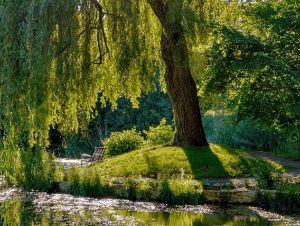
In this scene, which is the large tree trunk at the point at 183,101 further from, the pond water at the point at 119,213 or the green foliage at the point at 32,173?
the pond water at the point at 119,213

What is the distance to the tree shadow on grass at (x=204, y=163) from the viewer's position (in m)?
15.6

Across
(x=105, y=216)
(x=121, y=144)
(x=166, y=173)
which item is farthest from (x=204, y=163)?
(x=121, y=144)

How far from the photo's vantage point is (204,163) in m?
16.2

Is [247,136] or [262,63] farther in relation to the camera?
[247,136]

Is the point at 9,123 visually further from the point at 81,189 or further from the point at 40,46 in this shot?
the point at 81,189

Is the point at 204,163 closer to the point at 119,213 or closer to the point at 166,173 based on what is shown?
the point at 166,173

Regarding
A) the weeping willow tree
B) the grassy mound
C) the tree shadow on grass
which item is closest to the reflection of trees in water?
the grassy mound

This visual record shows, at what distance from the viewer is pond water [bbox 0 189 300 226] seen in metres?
11.2

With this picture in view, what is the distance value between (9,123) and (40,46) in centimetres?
193

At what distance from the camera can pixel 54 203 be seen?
43.8 ft

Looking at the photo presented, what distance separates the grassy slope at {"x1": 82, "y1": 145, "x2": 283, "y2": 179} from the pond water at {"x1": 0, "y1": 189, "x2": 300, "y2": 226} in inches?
74.5

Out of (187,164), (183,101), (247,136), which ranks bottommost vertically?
(187,164)

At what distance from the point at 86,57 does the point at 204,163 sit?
471 centimetres

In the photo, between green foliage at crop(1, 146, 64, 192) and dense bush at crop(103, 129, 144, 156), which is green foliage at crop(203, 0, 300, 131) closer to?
green foliage at crop(1, 146, 64, 192)
